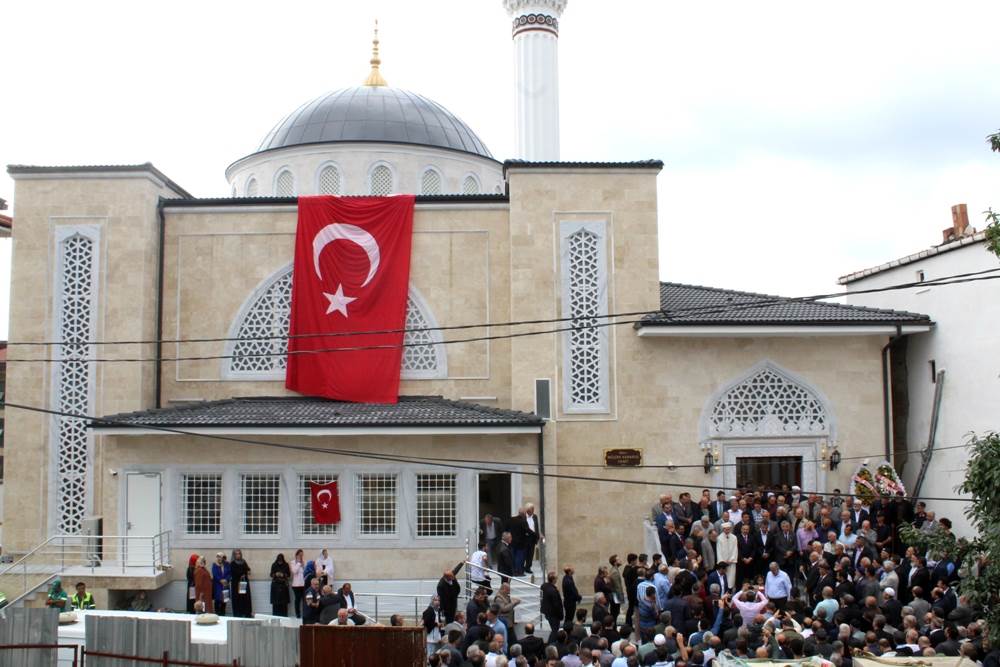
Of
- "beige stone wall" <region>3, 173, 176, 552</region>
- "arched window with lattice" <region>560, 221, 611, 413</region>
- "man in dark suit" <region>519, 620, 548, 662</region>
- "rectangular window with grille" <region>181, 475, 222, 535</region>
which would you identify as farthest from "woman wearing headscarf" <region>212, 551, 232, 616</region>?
"arched window with lattice" <region>560, 221, 611, 413</region>

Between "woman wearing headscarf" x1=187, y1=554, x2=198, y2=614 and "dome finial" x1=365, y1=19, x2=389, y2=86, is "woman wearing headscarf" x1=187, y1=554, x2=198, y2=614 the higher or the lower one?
the lower one

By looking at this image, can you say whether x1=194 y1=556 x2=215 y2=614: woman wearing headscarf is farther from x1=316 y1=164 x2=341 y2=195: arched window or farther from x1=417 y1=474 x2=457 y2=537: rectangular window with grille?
x1=316 y1=164 x2=341 y2=195: arched window

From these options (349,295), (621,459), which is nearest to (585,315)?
(621,459)

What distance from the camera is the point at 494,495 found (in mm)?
22922

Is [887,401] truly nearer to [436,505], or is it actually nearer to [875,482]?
[875,482]

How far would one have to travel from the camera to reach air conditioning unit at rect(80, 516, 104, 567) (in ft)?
60.8

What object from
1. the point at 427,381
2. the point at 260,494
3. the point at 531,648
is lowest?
the point at 531,648

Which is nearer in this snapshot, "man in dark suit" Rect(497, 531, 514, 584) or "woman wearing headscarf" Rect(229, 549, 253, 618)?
"man in dark suit" Rect(497, 531, 514, 584)

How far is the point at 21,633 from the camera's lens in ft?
41.4

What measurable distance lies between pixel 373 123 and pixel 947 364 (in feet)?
48.3

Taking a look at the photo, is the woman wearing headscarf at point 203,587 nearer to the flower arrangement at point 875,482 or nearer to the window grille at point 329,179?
the flower arrangement at point 875,482

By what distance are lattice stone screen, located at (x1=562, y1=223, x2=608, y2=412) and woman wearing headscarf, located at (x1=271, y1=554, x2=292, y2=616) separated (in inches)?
236

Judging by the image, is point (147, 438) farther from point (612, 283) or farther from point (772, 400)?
point (772, 400)

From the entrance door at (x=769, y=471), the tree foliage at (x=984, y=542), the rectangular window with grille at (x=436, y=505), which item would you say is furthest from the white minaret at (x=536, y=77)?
the tree foliage at (x=984, y=542)
